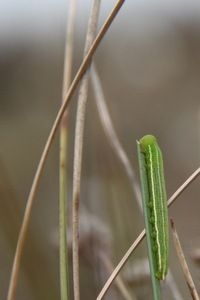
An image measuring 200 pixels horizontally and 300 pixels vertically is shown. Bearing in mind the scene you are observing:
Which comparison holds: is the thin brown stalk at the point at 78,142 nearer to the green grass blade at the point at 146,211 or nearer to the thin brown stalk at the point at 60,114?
the thin brown stalk at the point at 60,114

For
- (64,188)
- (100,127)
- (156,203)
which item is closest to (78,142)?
(64,188)

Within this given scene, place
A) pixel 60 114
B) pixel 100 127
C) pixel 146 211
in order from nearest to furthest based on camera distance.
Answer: pixel 146 211, pixel 60 114, pixel 100 127

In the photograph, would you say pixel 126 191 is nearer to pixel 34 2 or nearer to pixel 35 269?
pixel 35 269

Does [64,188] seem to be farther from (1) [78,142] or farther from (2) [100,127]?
(2) [100,127]

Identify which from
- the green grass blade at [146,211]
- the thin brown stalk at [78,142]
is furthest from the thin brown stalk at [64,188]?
the green grass blade at [146,211]

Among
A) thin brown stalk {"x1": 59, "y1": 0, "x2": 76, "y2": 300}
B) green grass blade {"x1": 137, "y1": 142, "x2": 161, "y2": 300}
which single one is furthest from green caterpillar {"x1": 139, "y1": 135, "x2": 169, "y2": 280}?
thin brown stalk {"x1": 59, "y1": 0, "x2": 76, "y2": 300}
